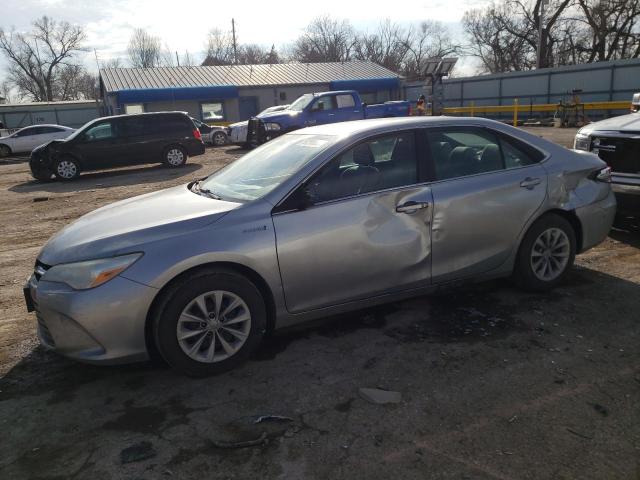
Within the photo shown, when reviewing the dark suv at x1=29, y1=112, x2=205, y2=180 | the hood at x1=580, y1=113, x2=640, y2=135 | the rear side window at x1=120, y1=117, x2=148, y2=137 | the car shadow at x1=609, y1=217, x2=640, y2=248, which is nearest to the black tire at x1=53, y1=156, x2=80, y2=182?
the dark suv at x1=29, y1=112, x2=205, y2=180

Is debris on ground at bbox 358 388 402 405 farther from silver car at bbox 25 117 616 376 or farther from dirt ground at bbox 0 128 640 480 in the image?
silver car at bbox 25 117 616 376

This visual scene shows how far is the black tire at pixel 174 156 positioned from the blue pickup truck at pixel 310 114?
2957 millimetres

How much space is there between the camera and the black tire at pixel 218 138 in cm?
2573

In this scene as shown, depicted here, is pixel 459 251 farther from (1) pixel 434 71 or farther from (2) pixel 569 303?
(1) pixel 434 71

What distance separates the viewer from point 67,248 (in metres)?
3.38

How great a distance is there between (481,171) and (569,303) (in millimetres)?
1336

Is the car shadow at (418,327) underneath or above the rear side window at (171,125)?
underneath

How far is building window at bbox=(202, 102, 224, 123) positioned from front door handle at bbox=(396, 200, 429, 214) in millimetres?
31718

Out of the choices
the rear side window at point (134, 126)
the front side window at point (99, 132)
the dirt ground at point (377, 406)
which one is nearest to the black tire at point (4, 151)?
the front side window at point (99, 132)

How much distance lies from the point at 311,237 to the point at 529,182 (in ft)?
6.62

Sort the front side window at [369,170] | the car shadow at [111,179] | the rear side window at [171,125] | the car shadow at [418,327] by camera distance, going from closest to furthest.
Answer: the car shadow at [418,327], the front side window at [369,170], the car shadow at [111,179], the rear side window at [171,125]

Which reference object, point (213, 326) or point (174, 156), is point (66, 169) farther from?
point (213, 326)

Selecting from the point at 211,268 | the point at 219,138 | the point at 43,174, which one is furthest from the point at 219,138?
the point at 211,268

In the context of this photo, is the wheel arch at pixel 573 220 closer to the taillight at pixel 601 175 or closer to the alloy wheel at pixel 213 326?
the taillight at pixel 601 175
